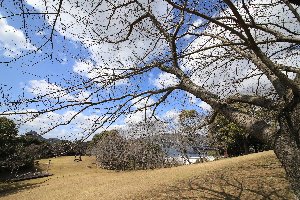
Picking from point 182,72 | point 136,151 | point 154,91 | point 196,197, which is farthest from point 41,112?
point 136,151

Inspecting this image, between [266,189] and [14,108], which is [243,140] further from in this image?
[14,108]

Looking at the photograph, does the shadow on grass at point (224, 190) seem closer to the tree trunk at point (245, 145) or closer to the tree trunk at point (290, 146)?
the tree trunk at point (290, 146)

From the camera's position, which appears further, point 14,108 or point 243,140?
point 243,140

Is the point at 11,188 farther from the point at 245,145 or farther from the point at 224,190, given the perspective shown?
the point at 245,145

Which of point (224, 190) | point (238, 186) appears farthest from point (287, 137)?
point (238, 186)

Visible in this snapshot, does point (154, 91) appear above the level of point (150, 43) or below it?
below

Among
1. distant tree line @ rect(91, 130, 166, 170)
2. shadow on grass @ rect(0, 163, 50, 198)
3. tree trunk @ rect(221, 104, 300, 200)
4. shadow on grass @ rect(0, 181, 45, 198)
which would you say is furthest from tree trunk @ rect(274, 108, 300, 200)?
distant tree line @ rect(91, 130, 166, 170)

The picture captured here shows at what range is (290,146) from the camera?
4.84 metres

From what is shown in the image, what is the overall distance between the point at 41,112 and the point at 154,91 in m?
2.21

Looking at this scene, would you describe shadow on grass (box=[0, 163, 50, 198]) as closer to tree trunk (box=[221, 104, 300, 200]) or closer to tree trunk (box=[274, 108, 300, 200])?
tree trunk (box=[221, 104, 300, 200])

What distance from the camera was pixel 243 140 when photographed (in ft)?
97.9

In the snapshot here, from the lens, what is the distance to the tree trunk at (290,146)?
15.5 ft

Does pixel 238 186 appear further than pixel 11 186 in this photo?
No

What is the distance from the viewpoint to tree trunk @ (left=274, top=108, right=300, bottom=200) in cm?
473
